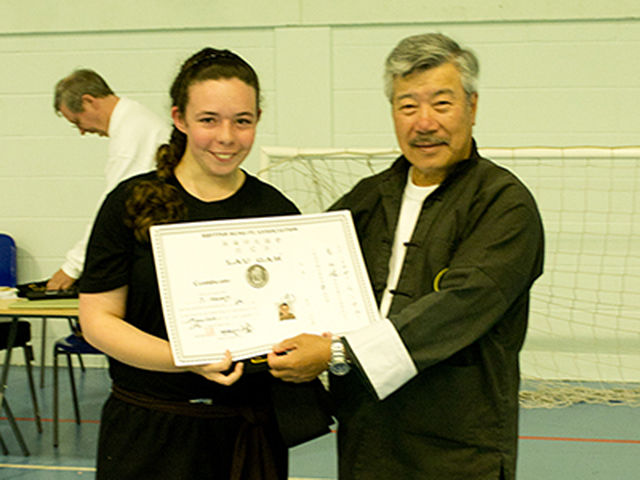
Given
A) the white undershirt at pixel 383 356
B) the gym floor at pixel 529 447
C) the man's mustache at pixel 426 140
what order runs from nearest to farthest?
the white undershirt at pixel 383 356, the man's mustache at pixel 426 140, the gym floor at pixel 529 447

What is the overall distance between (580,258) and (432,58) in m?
3.62

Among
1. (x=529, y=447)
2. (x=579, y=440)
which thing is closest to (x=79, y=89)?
(x=529, y=447)

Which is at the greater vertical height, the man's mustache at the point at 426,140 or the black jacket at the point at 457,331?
the man's mustache at the point at 426,140

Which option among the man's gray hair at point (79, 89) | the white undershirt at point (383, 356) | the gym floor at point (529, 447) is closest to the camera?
the white undershirt at point (383, 356)

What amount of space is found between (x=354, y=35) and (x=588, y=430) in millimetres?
3061

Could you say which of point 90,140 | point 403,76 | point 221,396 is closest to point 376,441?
point 221,396

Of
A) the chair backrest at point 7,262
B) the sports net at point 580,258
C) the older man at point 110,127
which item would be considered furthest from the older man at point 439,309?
the chair backrest at point 7,262

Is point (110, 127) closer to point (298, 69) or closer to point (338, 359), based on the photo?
point (298, 69)

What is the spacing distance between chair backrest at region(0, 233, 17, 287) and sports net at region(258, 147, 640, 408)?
6.72ft

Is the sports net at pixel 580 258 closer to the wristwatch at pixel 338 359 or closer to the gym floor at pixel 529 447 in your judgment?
the gym floor at pixel 529 447

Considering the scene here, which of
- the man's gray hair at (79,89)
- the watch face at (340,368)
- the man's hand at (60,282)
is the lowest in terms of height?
the man's hand at (60,282)

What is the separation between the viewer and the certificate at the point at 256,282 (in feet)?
4.39

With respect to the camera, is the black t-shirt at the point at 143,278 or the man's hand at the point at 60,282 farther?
the man's hand at the point at 60,282

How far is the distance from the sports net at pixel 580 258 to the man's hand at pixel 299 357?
312 cm
